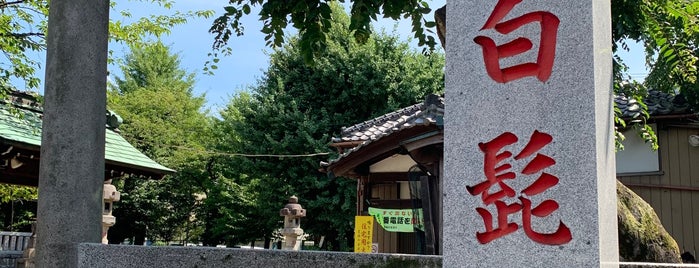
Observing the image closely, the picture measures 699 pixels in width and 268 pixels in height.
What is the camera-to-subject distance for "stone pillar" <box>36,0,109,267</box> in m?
4.72

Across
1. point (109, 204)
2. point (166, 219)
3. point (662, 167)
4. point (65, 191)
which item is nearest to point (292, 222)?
point (109, 204)

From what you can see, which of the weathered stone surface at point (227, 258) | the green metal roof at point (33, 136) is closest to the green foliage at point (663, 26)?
the weathered stone surface at point (227, 258)

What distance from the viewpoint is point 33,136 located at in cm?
764

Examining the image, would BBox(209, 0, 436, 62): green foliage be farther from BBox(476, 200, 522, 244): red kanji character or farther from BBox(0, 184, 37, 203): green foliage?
BBox(0, 184, 37, 203): green foliage

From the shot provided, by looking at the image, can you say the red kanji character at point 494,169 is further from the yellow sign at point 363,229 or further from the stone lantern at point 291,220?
the stone lantern at point 291,220

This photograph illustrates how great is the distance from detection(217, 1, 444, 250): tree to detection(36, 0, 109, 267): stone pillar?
552 inches

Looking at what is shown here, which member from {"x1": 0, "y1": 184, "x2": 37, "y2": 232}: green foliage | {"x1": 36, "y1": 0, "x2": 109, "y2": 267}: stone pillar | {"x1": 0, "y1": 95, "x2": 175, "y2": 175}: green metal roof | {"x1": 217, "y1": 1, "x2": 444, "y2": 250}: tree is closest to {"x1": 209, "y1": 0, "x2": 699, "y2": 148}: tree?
{"x1": 36, "y1": 0, "x2": 109, "y2": 267}: stone pillar

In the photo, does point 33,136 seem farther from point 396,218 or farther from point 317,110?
point 317,110

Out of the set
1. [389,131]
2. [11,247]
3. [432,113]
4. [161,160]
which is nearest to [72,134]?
[432,113]

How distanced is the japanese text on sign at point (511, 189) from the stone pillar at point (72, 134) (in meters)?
3.14

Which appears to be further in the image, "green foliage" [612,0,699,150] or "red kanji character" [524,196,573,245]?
"green foliage" [612,0,699,150]

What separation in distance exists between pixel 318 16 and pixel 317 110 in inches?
578

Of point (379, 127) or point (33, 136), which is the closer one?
point (33, 136)

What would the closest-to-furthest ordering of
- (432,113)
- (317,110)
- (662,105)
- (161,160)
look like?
(432,113) < (662,105) < (317,110) < (161,160)
